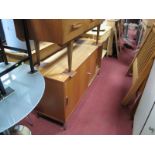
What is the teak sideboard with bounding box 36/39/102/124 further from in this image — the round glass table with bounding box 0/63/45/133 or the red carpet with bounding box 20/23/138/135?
the round glass table with bounding box 0/63/45/133

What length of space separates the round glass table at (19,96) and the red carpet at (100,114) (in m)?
0.89

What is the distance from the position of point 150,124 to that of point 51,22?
1.12 metres

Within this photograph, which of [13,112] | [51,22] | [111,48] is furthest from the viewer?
[111,48]

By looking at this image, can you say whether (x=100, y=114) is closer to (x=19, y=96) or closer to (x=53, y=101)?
(x=53, y=101)

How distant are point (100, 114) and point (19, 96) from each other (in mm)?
1332

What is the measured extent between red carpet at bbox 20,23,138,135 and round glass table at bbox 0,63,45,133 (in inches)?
35.1

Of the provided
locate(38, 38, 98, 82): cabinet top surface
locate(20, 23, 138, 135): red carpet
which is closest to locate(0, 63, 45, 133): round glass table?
locate(38, 38, 98, 82): cabinet top surface

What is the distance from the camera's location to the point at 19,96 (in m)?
0.90

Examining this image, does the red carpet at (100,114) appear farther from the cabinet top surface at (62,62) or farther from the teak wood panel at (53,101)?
the cabinet top surface at (62,62)

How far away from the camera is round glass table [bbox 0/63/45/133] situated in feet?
2.47

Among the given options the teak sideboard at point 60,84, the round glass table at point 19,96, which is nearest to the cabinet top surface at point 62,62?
the teak sideboard at point 60,84
